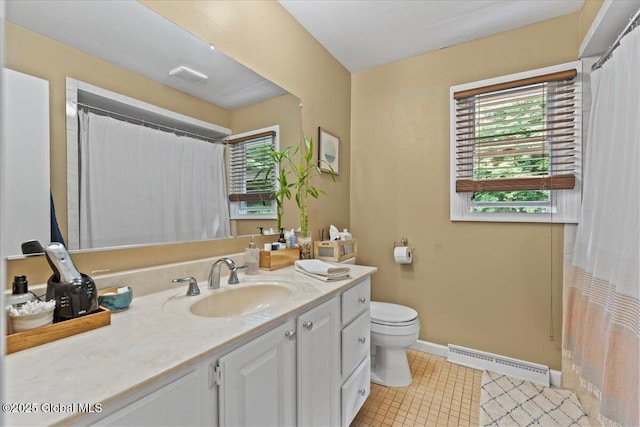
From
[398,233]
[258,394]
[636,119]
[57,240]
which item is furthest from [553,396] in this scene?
[57,240]

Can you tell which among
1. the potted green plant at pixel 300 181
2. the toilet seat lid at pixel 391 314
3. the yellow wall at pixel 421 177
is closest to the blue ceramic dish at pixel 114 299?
the yellow wall at pixel 421 177

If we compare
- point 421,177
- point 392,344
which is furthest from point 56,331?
point 421,177

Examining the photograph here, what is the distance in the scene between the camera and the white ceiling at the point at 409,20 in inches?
71.5

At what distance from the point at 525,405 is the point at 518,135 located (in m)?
1.70

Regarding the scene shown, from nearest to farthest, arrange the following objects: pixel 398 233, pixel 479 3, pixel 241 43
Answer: pixel 241 43
pixel 479 3
pixel 398 233

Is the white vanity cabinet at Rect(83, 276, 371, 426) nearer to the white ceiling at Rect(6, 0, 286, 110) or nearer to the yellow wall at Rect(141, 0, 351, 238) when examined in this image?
the yellow wall at Rect(141, 0, 351, 238)

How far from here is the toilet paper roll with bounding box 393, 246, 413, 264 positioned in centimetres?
230

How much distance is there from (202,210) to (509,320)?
2.16 m

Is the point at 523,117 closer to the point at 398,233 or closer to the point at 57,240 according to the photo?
the point at 398,233

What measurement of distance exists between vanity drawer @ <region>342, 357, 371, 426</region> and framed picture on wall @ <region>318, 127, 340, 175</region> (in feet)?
4.50

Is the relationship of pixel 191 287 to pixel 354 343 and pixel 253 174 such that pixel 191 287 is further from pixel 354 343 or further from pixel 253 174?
pixel 354 343

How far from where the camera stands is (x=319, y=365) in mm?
1220

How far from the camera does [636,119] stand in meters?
1.14

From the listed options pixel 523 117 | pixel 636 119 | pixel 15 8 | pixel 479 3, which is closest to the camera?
pixel 15 8
